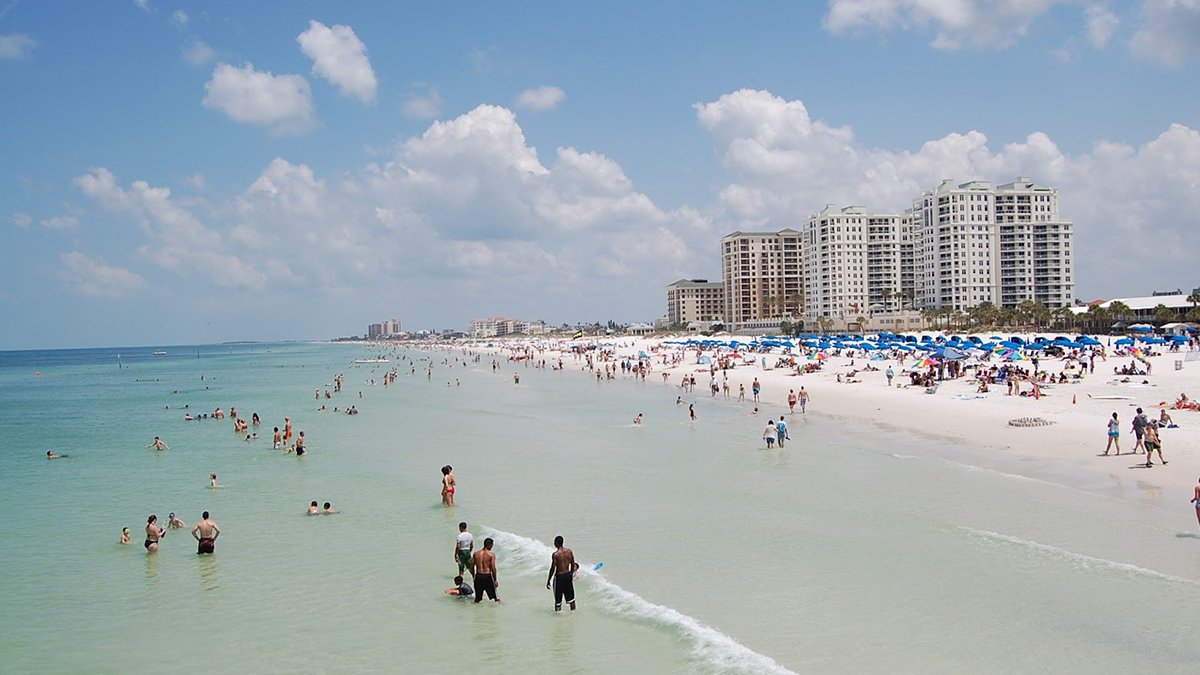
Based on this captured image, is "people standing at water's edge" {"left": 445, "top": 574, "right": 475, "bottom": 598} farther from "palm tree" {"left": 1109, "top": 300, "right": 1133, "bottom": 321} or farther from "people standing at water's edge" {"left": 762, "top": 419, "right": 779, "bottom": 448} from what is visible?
"palm tree" {"left": 1109, "top": 300, "right": 1133, "bottom": 321}

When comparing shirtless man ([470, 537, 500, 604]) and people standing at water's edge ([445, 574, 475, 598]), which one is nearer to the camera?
shirtless man ([470, 537, 500, 604])

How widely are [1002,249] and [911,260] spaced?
68.3ft

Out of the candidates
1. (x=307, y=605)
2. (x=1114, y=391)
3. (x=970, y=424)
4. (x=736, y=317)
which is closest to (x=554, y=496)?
(x=307, y=605)

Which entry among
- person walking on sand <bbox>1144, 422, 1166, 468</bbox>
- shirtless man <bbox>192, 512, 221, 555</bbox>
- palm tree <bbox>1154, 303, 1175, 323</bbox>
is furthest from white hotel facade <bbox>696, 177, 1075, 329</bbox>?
shirtless man <bbox>192, 512, 221, 555</bbox>

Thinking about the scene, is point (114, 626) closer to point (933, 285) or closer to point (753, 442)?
point (753, 442)

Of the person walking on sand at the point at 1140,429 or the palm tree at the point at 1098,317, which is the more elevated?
the palm tree at the point at 1098,317

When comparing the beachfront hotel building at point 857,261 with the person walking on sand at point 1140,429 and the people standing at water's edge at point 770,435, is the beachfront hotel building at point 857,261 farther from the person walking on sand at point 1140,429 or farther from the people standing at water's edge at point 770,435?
the person walking on sand at point 1140,429

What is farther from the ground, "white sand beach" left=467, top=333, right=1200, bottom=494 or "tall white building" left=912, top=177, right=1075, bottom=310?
"tall white building" left=912, top=177, right=1075, bottom=310

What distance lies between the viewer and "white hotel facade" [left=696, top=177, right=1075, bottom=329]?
12400 cm

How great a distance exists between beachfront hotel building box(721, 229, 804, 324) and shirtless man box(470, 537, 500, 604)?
15449cm

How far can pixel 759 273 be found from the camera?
166 metres

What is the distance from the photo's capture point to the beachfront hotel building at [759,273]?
541 ft

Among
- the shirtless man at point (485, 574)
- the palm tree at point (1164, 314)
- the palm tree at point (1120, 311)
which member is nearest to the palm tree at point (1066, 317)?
the palm tree at point (1120, 311)

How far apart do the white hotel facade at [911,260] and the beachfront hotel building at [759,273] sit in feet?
0.67
